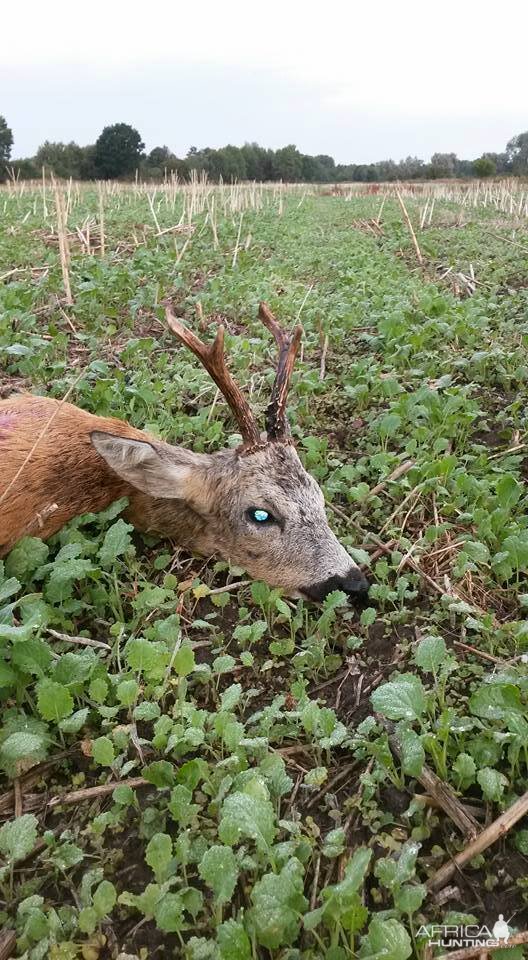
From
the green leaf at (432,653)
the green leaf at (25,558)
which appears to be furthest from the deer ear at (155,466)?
the green leaf at (432,653)

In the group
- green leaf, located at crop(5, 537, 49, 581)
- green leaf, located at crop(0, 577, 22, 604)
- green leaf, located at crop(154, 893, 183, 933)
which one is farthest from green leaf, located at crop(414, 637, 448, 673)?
green leaf, located at crop(5, 537, 49, 581)

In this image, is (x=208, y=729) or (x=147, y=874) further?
(x=208, y=729)

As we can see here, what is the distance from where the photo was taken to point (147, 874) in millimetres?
1794

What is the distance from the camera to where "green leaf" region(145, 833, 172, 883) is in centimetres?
169

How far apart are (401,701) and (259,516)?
150 centimetres

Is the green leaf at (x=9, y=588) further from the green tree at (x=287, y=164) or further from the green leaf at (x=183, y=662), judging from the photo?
the green tree at (x=287, y=164)

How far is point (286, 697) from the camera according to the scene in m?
2.43

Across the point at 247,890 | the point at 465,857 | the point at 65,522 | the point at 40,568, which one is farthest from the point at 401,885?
the point at 65,522

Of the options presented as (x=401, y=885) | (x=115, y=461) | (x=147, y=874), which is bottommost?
(x=147, y=874)

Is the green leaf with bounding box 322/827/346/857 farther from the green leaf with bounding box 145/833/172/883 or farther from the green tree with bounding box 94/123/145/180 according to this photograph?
the green tree with bounding box 94/123/145/180

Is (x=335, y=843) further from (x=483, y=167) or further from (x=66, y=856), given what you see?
(x=483, y=167)

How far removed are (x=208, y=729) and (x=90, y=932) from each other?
2.35ft

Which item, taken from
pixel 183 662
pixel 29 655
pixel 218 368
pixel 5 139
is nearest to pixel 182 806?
pixel 183 662

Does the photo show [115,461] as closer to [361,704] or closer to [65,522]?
[65,522]
